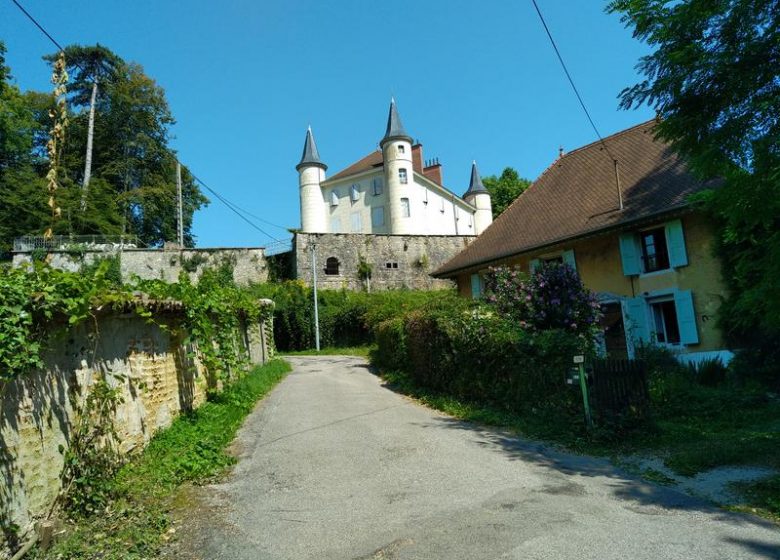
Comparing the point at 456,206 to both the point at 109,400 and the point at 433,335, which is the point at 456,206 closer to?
the point at 433,335

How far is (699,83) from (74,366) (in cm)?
784

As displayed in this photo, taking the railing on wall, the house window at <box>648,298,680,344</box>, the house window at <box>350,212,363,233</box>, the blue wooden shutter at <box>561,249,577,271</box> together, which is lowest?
the house window at <box>648,298,680,344</box>

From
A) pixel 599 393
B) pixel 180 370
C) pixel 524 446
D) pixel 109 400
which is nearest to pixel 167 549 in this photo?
pixel 109 400

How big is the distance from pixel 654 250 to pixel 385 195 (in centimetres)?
3321

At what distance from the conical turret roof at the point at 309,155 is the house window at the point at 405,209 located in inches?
374

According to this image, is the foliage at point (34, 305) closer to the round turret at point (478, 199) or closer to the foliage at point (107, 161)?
the foliage at point (107, 161)

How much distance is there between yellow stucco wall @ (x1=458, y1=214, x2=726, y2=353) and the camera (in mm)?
14445

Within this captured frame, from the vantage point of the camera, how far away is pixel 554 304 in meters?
9.93

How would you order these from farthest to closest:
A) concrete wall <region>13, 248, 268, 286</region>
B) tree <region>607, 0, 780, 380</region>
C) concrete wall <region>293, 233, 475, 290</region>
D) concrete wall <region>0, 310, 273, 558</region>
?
1. concrete wall <region>293, 233, 475, 290</region>
2. concrete wall <region>13, 248, 268, 286</region>
3. tree <region>607, 0, 780, 380</region>
4. concrete wall <region>0, 310, 273, 558</region>

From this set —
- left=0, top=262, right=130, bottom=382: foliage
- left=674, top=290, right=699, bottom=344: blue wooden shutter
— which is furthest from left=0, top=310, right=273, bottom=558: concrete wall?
left=674, top=290, right=699, bottom=344: blue wooden shutter

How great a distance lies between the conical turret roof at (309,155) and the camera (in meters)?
49.8

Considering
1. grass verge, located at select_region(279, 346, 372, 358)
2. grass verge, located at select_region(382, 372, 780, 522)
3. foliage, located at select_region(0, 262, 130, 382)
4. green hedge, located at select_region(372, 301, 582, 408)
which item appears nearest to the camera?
foliage, located at select_region(0, 262, 130, 382)

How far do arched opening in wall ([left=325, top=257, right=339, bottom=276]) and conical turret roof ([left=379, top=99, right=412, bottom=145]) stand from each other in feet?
46.4

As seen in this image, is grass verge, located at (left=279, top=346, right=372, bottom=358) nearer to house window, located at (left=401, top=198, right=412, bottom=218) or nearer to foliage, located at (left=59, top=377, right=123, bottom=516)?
house window, located at (left=401, top=198, right=412, bottom=218)
